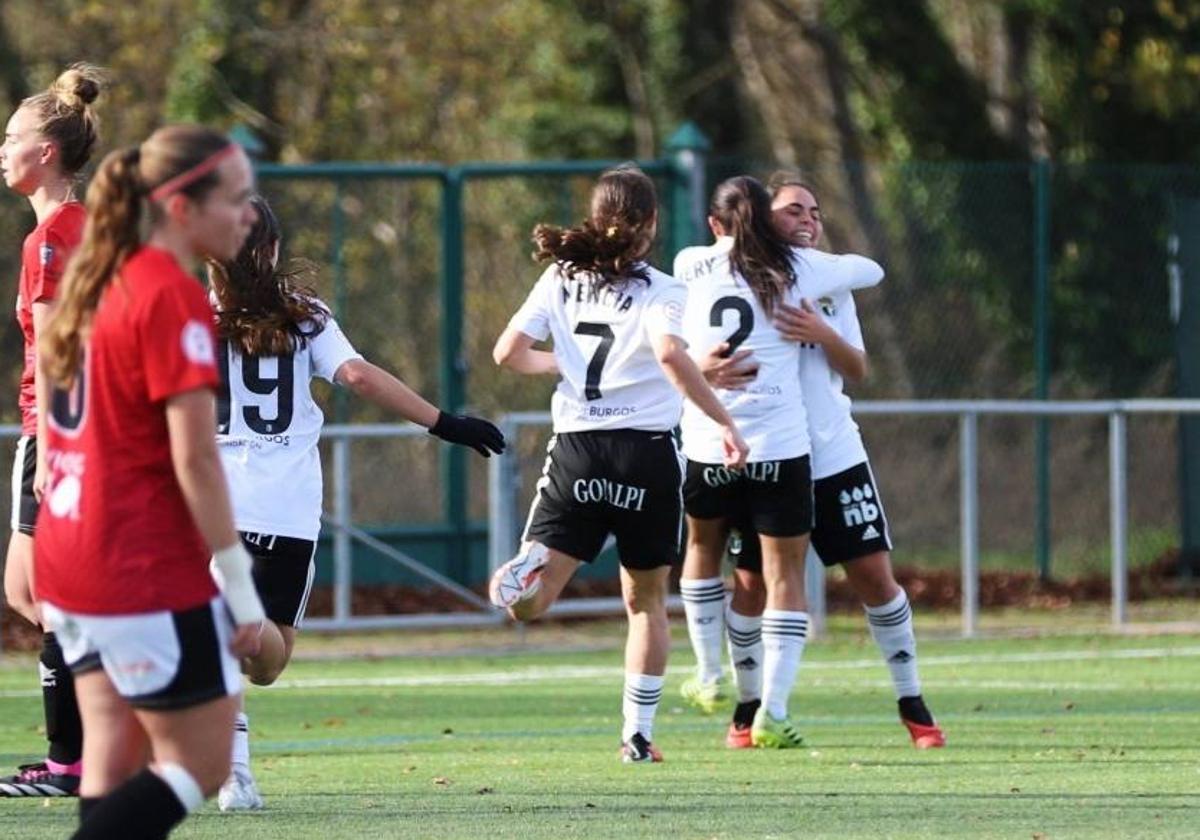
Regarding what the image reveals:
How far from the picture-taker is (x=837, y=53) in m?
23.2

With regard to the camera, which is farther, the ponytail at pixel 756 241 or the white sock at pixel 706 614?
the white sock at pixel 706 614

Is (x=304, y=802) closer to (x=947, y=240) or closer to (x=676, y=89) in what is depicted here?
(x=947, y=240)

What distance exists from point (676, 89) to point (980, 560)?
8.76 meters

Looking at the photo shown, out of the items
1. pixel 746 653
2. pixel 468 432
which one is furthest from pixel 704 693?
pixel 468 432

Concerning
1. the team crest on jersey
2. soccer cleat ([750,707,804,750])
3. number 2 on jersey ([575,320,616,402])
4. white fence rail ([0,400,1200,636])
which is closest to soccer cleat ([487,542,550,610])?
number 2 on jersey ([575,320,616,402])

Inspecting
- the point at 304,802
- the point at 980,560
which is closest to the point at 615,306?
the point at 304,802

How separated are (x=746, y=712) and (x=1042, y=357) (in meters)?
7.41

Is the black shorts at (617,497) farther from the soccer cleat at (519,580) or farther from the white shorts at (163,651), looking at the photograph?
the white shorts at (163,651)

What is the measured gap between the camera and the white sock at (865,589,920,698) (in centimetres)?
912

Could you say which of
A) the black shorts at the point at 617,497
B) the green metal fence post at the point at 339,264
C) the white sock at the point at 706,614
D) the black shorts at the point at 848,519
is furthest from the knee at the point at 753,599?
the green metal fence post at the point at 339,264

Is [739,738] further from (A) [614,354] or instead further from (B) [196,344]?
(B) [196,344]

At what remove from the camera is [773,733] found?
29.2 feet

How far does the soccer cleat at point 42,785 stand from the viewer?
763 centimetres

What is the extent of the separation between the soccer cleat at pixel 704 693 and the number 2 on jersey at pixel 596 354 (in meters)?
2.19
